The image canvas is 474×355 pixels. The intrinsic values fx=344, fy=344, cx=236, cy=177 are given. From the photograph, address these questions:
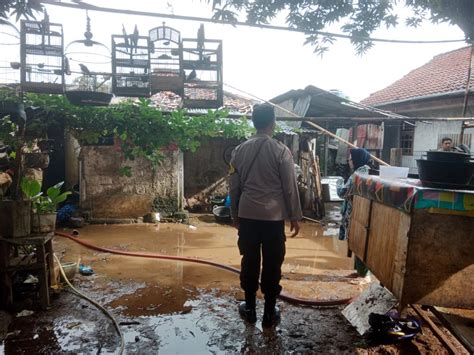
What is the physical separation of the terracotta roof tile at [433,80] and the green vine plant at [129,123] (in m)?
8.25

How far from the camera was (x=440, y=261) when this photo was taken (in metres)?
2.40

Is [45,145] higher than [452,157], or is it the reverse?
[452,157]

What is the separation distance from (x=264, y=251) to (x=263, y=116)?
1425mm

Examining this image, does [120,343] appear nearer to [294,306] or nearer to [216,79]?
[294,306]

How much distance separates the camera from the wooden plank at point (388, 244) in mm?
2490

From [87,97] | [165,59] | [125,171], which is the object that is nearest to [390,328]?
[165,59]

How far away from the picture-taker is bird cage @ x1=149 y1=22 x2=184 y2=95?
6.00 m

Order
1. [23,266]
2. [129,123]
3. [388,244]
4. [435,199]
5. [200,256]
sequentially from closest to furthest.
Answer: [435,199], [388,244], [23,266], [200,256], [129,123]

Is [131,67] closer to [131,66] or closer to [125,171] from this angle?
[131,66]

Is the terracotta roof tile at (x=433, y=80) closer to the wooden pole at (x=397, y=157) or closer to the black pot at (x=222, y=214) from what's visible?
the wooden pole at (x=397, y=157)

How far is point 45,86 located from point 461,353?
6712 mm

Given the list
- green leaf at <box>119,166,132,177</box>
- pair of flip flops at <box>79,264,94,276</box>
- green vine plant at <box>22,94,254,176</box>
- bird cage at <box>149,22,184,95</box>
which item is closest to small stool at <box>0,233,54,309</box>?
pair of flip flops at <box>79,264,94,276</box>

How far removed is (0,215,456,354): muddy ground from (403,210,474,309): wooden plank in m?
1.11

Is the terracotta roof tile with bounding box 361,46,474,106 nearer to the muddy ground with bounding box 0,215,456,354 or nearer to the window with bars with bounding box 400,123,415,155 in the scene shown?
the window with bars with bounding box 400,123,415,155
